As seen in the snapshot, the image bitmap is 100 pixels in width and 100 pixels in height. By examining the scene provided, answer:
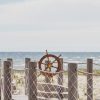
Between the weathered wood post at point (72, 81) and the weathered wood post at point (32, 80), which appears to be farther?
the weathered wood post at point (32, 80)

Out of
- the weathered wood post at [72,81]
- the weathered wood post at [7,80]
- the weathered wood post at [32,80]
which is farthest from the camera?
the weathered wood post at [7,80]

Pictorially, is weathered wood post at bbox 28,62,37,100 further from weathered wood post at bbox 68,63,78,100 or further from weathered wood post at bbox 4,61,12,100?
weathered wood post at bbox 4,61,12,100

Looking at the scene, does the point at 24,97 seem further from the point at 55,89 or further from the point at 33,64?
the point at 33,64

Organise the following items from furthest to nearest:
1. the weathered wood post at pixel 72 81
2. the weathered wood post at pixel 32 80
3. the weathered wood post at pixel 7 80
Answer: the weathered wood post at pixel 7 80
the weathered wood post at pixel 32 80
the weathered wood post at pixel 72 81

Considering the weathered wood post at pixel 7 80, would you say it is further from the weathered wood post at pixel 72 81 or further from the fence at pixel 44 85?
the weathered wood post at pixel 72 81

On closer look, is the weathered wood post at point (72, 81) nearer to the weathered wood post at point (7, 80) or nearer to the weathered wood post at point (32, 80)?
the weathered wood post at point (32, 80)

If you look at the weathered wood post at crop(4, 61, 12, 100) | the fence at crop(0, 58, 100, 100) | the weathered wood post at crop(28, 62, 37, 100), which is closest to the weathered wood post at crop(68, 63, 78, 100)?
the fence at crop(0, 58, 100, 100)

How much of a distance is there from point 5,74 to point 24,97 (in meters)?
1.74

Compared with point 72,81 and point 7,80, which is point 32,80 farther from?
point 7,80

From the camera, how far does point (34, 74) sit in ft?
33.0

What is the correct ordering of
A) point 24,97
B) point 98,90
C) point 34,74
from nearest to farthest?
1. point 34,74
2. point 24,97
3. point 98,90

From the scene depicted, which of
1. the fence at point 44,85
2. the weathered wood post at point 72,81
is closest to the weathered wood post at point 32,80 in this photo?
the fence at point 44,85

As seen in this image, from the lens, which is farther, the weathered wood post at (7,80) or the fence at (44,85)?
the weathered wood post at (7,80)

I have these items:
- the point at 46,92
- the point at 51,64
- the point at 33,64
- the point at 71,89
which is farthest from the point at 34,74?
the point at 51,64
